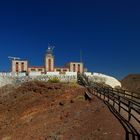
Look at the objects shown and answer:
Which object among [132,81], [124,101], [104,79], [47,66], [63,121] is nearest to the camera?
[124,101]

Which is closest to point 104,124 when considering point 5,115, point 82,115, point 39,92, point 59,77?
point 82,115

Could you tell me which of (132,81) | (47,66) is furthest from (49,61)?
(132,81)

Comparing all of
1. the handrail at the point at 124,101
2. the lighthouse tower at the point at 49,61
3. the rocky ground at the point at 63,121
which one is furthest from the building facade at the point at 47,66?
the handrail at the point at 124,101

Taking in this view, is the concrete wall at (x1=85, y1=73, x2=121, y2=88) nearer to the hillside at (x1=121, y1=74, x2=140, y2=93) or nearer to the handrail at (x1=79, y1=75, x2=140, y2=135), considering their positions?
the hillside at (x1=121, y1=74, x2=140, y2=93)

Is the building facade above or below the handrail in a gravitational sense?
above

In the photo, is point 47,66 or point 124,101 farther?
point 47,66

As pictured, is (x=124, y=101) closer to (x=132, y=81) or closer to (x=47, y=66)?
(x=47, y=66)

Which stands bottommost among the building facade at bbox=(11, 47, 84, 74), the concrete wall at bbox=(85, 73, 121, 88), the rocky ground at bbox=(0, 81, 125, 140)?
the rocky ground at bbox=(0, 81, 125, 140)

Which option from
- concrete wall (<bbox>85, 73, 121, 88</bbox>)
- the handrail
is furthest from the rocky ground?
concrete wall (<bbox>85, 73, 121, 88</bbox>)

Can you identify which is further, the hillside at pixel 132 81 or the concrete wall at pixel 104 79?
the hillside at pixel 132 81

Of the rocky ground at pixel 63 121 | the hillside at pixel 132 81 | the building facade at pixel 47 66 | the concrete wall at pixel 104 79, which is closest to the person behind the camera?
the rocky ground at pixel 63 121

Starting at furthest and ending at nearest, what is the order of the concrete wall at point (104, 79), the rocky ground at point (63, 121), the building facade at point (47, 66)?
1. the building facade at point (47, 66)
2. the concrete wall at point (104, 79)
3. the rocky ground at point (63, 121)

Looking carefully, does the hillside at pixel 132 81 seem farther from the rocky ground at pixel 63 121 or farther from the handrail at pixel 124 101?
the handrail at pixel 124 101

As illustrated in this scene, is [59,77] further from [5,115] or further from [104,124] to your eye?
[104,124]
